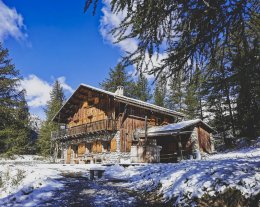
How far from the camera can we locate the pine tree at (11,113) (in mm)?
27031

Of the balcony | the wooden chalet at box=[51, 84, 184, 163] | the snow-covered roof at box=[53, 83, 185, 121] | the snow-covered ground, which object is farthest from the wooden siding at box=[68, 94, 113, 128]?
the snow-covered ground

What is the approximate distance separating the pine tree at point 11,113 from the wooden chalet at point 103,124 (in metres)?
4.64

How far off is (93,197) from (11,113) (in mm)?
23533

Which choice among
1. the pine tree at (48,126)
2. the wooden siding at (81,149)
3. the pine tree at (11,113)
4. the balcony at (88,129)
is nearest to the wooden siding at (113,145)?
the balcony at (88,129)

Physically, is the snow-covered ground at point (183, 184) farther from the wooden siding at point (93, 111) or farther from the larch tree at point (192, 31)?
the wooden siding at point (93, 111)

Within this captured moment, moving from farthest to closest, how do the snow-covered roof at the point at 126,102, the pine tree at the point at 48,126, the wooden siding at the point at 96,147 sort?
the pine tree at the point at 48,126, the wooden siding at the point at 96,147, the snow-covered roof at the point at 126,102

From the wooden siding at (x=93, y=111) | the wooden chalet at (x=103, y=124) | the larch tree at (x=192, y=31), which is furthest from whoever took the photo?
the wooden siding at (x=93, y=111)

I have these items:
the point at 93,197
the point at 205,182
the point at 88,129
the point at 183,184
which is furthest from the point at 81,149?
the point at 205,182

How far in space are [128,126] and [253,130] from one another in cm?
1273

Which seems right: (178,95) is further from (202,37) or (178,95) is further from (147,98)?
(202,37)

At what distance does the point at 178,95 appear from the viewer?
43.0m

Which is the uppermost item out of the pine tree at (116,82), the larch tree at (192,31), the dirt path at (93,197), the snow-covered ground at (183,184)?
the pine tree at (116,82)

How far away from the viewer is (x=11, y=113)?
2784 centimetres

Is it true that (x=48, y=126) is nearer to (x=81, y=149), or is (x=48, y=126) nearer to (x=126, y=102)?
(x=81, y=149)
